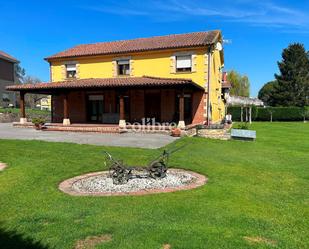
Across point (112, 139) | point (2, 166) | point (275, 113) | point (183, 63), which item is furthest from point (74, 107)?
point (275, 113)

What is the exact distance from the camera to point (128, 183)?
7055mm

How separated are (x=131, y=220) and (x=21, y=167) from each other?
4.87m

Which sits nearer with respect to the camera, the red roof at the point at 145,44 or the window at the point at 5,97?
the red roof at the point at 145,44

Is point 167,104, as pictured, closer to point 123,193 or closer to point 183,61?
point 183,61

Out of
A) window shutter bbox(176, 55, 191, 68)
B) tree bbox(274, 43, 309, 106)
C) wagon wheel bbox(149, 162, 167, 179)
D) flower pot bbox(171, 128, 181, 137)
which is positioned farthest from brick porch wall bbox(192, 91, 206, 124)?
tree bbox(274, 43, 309, 106)

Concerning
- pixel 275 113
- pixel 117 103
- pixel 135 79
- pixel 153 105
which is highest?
pixel 135 79

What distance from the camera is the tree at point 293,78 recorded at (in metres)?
50.1

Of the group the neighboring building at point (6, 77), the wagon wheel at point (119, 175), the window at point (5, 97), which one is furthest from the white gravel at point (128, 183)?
the window at point (5, 97)

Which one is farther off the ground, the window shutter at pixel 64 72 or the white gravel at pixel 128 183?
the window shutter at pixel 64 72

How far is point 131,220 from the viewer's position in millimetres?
4691

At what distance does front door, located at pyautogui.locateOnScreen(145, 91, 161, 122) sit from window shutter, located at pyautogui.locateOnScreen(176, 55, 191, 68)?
2.66 metres

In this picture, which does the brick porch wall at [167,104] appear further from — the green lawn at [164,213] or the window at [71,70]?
the green lawn at [164,213]

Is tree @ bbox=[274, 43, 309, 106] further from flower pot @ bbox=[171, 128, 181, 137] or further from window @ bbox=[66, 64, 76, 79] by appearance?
flower pot @ bbox=[171, 128, 181, 137]

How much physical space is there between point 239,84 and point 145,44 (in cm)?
4780
